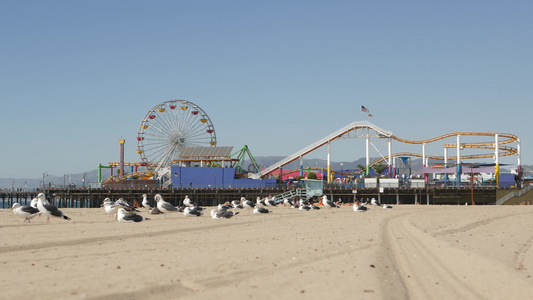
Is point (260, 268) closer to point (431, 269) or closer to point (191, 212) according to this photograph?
point (431, 269)

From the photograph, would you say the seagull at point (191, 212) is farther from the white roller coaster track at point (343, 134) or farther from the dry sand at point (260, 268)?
the white roller coaster track at point (343, 134)

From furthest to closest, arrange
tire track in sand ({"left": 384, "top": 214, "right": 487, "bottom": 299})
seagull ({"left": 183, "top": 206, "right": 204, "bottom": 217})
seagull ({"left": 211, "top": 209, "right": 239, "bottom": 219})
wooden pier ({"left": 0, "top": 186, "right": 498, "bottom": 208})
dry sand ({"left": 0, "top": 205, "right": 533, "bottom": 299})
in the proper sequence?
wooden pier ({"left": 0, "top": 186, "right": 498, "bottom": 208}), seagull ({"left": 183, "top": 206, "right": 204, "bottom": 217}), seagull ({"left": 211, "top": 209, "right": 239, "bottom": 219}), tire track in sand ({"left": 384, "top": 214, "right": 487, "bottom": 299}), dry sand ({"left": 0, "top": 205, "right": 533, "bottom": 299})

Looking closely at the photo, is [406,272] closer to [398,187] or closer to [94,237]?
[94,237]

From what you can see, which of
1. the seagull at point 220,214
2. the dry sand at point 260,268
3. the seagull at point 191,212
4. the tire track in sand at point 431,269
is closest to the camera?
the dry sand at point 260,268

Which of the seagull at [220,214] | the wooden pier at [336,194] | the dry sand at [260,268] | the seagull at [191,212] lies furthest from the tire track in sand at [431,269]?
the wooden pier at [336,194]

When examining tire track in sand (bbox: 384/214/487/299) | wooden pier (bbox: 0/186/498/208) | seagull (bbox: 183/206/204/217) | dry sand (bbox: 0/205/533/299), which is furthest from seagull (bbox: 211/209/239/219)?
wooden pier (bbox: 0/186/498/208)

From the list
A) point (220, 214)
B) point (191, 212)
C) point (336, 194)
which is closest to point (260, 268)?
point (220, 214)

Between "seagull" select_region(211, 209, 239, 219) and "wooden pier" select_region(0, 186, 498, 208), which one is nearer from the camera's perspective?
"seagull" select_region(211, 209, 239, 219)

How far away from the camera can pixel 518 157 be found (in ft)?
296

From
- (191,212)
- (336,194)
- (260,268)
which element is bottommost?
(336,194)

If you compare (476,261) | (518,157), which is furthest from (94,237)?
(518,157)

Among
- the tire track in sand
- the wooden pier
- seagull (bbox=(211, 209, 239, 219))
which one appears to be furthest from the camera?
the wooden pier

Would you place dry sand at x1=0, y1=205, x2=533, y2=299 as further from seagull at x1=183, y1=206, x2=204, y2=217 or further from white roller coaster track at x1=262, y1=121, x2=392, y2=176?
white roller coaster track at x1=262, y1=121, x2=392, y2=176

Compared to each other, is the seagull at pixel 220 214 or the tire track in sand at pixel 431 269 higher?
the tire track in sand at pixel 431 269
